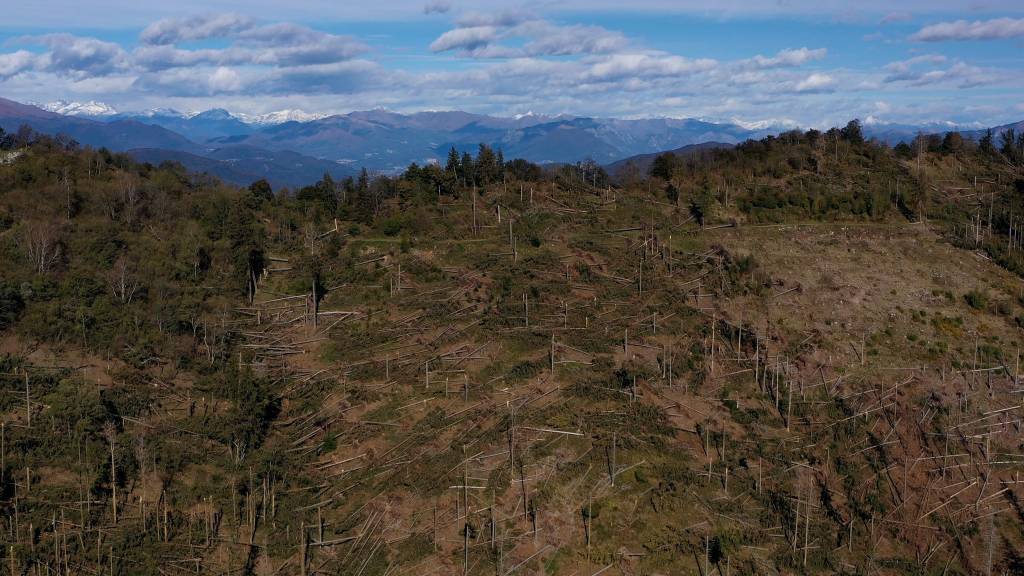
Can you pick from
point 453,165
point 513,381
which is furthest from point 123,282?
point 453,165

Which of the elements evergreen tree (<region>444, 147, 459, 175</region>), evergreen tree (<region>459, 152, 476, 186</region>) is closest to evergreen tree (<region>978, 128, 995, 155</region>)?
evergreen tree (<region>459, 152, 476, 186</region>)

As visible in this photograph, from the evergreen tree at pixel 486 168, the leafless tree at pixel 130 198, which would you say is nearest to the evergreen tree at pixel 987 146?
the evergreen tree at pixel 486 168

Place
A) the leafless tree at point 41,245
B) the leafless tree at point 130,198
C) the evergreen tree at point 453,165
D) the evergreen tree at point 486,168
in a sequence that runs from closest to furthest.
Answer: the leafless tree at point 41,245
the leafless tree at point 130,198
the evergreen tree at point 486,168
the evergreen tree at point 453,165

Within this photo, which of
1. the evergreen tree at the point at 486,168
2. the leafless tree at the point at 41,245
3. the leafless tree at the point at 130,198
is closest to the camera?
the leafless tree at the point at 41,245

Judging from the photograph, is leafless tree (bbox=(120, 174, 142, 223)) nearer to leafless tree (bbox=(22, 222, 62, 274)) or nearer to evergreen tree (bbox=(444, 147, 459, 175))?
leafless tree (bbox=(22, 222, 62, 274))

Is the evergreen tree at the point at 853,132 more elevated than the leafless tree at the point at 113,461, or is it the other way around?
the evergreen tree at the point at 853,132

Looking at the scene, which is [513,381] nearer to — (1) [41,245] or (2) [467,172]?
(1) [41,245]

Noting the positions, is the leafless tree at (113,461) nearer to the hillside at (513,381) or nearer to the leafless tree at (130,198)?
the hillside at (513,381)
